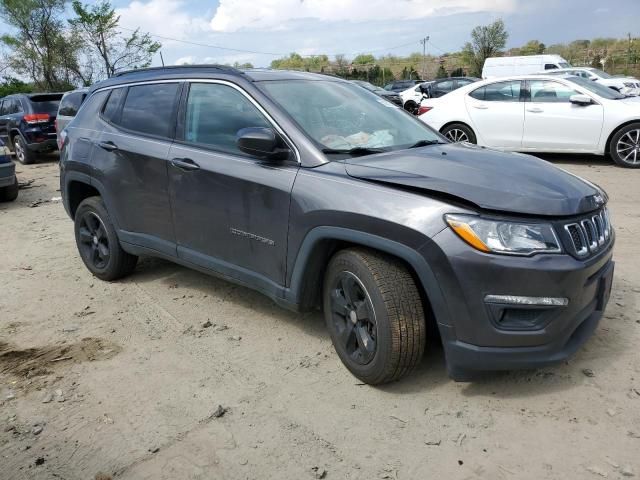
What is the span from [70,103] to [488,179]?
1160cm

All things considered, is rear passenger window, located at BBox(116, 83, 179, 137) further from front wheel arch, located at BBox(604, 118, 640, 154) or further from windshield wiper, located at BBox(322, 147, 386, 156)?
front wheel arch, located at BBox(604, 118, 640, 154)

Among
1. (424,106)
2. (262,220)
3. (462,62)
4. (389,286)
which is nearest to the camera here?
(389,286)

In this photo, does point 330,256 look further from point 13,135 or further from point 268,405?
point 13,135

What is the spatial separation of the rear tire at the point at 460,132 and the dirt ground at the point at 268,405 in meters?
6.29

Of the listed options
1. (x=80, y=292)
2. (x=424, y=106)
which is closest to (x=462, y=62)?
(x=424, y=106)

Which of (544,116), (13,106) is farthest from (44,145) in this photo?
(544,116)

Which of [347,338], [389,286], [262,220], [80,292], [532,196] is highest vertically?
[532,196]

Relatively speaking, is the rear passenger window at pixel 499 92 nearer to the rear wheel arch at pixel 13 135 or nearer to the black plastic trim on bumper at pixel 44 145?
the black plastic trim on bumper at pixel 44 145

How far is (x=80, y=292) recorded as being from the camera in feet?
15.9

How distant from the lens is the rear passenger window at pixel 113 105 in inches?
183

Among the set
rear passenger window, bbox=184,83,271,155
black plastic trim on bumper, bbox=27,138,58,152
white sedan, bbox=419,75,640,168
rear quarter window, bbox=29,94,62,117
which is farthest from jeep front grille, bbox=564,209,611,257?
rear quarter window, bbox=29,94,62,117

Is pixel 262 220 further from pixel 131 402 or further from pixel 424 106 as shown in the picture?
pixel 424 106

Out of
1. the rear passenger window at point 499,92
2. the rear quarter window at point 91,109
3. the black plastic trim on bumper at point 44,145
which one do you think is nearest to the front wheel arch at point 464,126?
the rear passenger window at point 499,92

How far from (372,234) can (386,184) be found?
275mm
